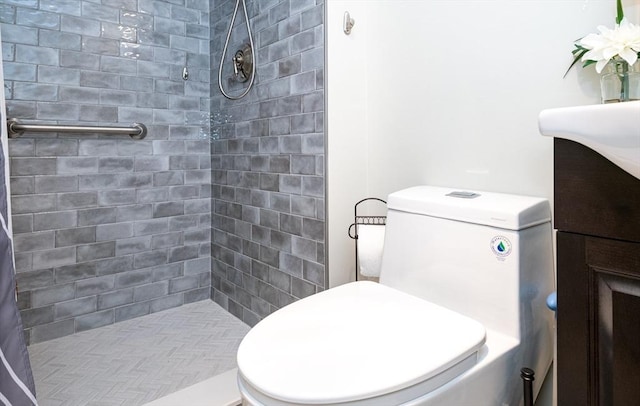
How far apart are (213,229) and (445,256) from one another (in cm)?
161

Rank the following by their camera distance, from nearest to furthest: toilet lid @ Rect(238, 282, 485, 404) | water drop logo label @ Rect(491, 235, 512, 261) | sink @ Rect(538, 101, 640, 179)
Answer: sink @ Rect(538, 101, 640, 179) < toilet lid @ Rect(238, 282, 485, 404) < water drop logo label @ Rect(491, 235, 512, 261)

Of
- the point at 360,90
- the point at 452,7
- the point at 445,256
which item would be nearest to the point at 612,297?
the point at 445,256

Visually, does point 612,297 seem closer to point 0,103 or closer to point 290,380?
point 290,380

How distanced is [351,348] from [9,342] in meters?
0.72

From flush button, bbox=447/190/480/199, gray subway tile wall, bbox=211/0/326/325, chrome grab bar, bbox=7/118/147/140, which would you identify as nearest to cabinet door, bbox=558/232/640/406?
flush button, bbox=447/190/480/199

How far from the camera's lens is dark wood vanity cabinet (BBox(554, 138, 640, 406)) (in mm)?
646

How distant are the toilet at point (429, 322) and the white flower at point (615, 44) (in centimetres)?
38

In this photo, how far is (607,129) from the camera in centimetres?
61

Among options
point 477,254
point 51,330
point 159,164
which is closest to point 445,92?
point 477,254

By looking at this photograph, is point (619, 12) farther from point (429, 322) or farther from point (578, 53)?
point (429, 322)

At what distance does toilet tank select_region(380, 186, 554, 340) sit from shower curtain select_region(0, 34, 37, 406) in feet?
3.18

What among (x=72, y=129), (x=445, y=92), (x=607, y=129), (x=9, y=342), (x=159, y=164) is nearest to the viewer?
(x=607, y=129)

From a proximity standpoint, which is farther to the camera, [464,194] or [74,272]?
[74,272]

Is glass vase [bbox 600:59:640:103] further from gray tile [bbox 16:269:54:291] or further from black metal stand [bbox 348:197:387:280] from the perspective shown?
gray tile [bbox 16:269:54:291]
